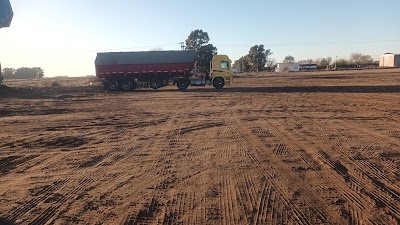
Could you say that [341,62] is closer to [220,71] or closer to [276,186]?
[220,71]

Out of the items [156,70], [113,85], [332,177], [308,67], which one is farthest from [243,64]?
[332,177]

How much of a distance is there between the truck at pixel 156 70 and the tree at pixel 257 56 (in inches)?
4374

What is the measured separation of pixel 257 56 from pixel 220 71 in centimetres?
11417

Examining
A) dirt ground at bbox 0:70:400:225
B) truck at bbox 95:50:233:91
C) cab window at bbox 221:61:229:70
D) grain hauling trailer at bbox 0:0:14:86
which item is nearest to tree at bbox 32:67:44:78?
truck at bbox 95:50:233:91

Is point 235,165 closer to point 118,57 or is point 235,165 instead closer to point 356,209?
point 356,209

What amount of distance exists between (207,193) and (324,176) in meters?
2.20

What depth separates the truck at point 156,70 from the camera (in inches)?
1599

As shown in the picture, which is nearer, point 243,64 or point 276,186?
point 276,186

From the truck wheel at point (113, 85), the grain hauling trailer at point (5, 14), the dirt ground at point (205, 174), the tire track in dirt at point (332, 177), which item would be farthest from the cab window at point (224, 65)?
the tire track in dirt at point (332, 177)

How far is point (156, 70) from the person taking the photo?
137ft

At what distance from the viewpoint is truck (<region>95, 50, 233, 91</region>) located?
133ft

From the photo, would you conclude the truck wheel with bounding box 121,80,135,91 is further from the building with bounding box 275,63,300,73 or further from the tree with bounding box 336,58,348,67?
the tree with bounding box 336,58,348,67

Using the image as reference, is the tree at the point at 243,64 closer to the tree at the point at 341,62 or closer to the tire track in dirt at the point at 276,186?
the tree at the point at 341,62

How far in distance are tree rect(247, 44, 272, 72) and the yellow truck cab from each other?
4402 inches
